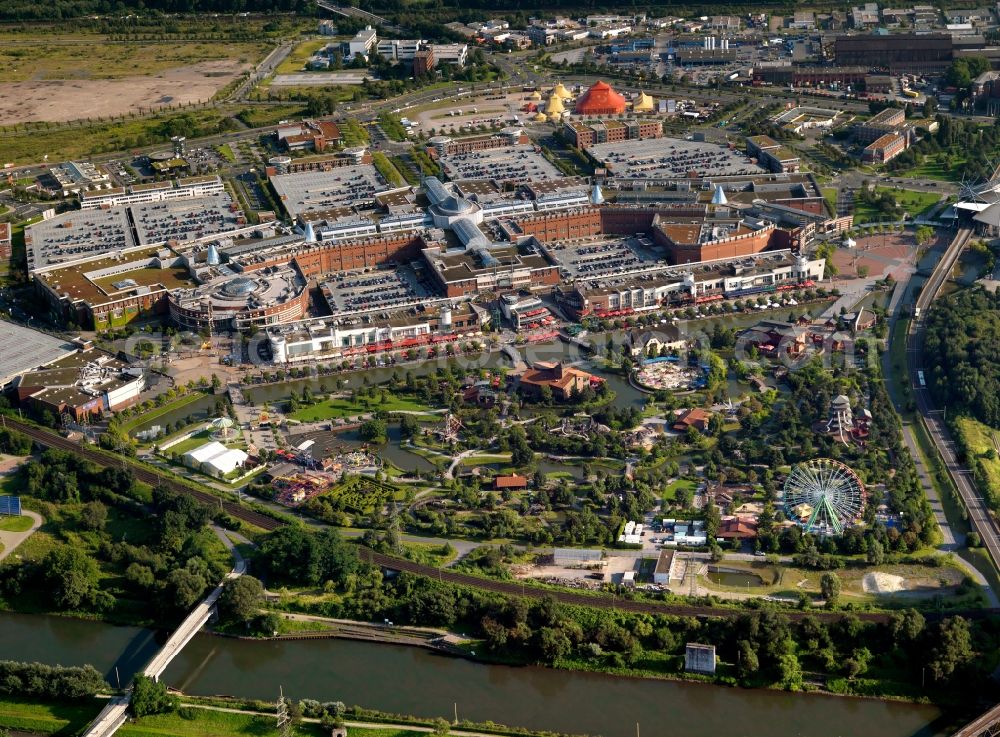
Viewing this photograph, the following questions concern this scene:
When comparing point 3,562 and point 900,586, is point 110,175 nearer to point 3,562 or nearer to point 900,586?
point 3,562

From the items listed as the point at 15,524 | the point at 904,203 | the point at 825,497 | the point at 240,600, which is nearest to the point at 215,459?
the point at 15,524

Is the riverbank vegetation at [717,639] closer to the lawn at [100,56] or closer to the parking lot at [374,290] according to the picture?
the parking lot at [374,290]

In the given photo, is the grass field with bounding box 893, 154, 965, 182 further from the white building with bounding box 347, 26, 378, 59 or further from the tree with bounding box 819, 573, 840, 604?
the white building with bounding box 347, 26, 378, 59

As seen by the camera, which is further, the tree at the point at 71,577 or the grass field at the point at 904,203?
the grass field at the point at 904,203

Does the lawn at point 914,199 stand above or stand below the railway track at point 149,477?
above

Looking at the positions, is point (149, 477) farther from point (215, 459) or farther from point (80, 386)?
point (80, 386)

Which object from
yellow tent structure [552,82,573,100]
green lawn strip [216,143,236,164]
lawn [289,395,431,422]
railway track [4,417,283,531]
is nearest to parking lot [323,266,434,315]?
lawn [289,395,431,422]

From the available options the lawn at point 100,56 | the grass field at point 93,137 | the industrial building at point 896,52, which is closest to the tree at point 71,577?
the grass field at point 93,137

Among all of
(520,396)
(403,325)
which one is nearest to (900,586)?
(520,396)
